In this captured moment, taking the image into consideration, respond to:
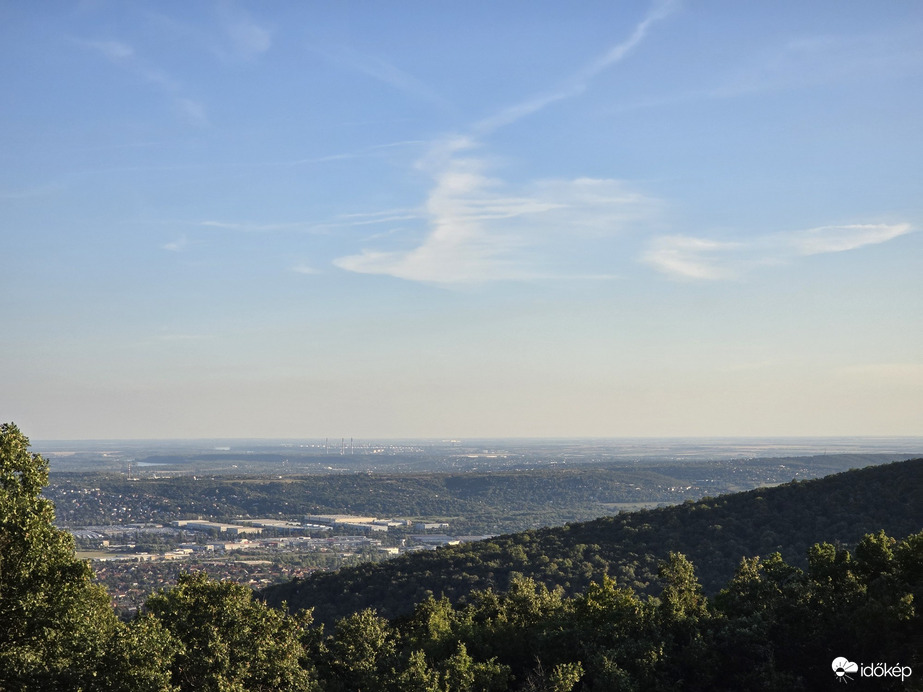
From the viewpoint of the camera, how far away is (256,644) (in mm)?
26641

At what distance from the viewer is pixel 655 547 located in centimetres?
6719

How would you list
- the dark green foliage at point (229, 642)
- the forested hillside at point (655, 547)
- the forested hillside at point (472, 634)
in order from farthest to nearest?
1. the forested hillside at point (655, 547)
2. the dark green foliage at point (229, 642)
3. the forested hillside at point (472, 634)

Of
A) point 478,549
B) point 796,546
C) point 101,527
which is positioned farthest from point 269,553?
point 796,546

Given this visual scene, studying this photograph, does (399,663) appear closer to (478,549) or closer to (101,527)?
(478,549)

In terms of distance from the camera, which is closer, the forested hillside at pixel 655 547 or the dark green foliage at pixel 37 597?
the dark green foliage at pixel 37 597

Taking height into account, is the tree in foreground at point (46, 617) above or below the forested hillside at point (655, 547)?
above

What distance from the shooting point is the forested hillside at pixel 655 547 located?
6097 centimetres

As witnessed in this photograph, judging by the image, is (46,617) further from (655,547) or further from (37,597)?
(655,547)

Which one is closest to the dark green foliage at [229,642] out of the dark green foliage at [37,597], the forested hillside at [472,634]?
the forested hillside at [472,634]

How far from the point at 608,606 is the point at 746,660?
636cm

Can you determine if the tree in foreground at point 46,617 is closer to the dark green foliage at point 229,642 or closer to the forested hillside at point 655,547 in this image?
the dark green foliage at point 229,642

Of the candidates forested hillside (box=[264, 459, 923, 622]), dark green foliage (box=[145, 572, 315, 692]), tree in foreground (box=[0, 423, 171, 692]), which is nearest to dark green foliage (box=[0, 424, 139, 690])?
tree in foreground (box=[0, 423, 171, 692])

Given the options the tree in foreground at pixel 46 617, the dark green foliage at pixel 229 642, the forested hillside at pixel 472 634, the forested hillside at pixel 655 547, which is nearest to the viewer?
the tree in foreground at pixel 46 617

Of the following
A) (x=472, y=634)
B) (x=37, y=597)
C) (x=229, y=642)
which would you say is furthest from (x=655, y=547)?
(x=37, y=597)
